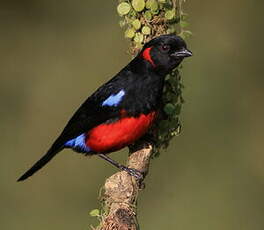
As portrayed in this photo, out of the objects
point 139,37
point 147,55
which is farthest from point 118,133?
point 139,37

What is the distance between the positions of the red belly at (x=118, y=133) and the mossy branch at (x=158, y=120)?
0.26 ft

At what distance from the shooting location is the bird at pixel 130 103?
6.86 metres

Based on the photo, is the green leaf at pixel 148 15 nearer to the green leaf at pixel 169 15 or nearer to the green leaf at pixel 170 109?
the green leaf at pixel 169 15

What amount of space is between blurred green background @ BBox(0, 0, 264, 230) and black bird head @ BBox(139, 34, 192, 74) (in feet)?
8.28

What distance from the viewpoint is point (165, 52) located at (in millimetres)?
6879

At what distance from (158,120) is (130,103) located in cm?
22

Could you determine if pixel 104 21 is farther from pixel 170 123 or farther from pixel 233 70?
pixel 170 123

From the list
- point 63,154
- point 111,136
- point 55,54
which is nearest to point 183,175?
point 63,154

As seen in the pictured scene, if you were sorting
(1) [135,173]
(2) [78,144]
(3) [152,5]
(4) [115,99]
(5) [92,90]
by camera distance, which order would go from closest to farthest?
(1) [135,173]
(3) [152,5]
(4) [115,99]
(2) [78,144]
(5) [92,90]

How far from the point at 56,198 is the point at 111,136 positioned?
2.61 meters

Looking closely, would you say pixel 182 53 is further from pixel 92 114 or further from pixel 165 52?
pixel 92 114

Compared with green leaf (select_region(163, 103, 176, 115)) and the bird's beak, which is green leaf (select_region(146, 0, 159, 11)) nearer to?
the bird's beak

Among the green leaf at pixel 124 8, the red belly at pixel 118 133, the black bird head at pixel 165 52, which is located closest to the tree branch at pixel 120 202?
the red belly at pixel 118 133

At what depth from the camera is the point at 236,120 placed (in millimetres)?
10000
